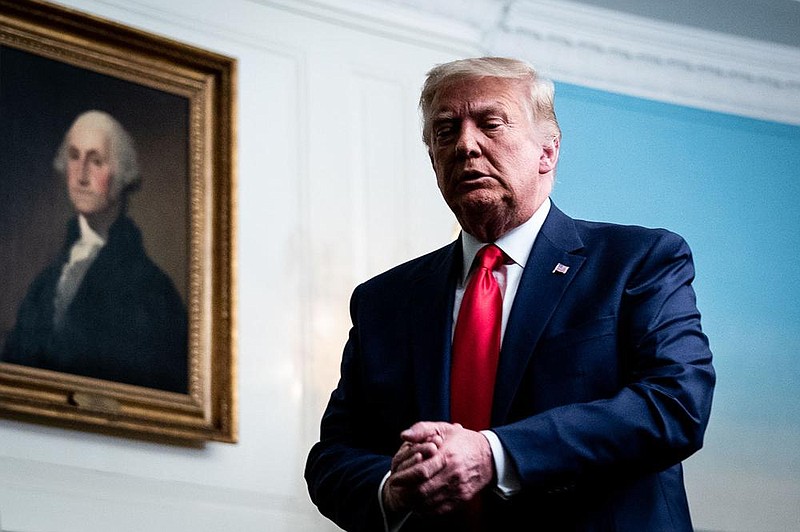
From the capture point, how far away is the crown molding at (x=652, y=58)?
23.4 feet

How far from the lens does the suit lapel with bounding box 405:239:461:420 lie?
11.0 feet

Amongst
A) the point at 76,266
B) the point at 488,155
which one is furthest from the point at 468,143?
the point at 76,266

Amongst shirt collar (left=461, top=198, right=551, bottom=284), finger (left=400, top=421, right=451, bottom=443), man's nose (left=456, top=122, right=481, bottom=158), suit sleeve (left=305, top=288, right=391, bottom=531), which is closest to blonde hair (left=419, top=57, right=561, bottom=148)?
man's nose (left=456, top=122, right=481, bottom=158)

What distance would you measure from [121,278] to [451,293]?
2521 millimetres

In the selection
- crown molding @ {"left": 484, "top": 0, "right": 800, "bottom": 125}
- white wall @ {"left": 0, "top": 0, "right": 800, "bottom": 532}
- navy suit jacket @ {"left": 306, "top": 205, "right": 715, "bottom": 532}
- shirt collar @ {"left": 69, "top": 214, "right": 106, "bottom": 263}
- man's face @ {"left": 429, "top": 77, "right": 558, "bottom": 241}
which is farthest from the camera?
crown molding @ {"left": 484, "top": 0, "right": 800, "bottom": 125}

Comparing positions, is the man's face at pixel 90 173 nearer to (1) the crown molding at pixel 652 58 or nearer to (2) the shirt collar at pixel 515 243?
(1) the crown molding at pixel 652 58

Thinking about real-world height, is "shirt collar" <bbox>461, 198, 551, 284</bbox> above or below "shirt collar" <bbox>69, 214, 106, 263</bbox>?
below

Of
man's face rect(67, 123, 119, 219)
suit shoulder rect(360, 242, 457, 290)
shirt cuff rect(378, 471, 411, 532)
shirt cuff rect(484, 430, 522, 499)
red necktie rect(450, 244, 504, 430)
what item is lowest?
shirt cuff rect(378, 471, 411, 532)

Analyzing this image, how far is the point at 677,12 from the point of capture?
7.36 m

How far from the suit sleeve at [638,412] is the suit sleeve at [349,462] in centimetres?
35

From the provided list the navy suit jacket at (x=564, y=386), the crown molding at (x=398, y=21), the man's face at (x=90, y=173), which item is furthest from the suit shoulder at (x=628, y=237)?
the crown molding at (x=398, y=21)

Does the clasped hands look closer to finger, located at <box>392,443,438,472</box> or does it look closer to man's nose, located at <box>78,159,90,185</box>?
finger, located at <box>392,443,438,472</box>

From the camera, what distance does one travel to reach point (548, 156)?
3.81 metres

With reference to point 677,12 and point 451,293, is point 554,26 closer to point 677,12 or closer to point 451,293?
point 677,12
